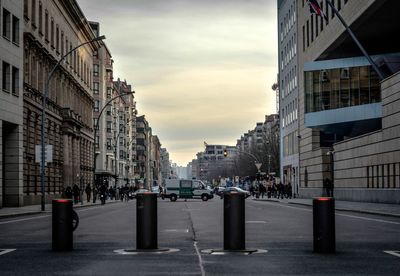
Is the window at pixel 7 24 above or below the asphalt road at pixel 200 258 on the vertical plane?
above

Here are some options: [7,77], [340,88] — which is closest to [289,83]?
[340,88]

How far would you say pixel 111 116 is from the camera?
128m

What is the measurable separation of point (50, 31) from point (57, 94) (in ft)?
20.0

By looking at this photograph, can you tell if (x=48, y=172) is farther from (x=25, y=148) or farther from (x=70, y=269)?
(x=70, y=269)

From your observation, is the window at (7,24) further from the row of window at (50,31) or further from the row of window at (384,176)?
the row of window at (384,176)

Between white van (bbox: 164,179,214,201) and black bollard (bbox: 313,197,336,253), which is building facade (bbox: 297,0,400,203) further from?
black bollard (bbox: 313,197,336,253)

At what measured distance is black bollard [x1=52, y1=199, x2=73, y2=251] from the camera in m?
12.5

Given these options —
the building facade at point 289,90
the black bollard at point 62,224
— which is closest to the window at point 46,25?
the building facade at point 289,90

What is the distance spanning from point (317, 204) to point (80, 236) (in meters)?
7.01

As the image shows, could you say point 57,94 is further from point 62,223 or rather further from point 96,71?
point 62,223

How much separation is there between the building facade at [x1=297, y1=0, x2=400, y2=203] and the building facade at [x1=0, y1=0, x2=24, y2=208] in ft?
72.1

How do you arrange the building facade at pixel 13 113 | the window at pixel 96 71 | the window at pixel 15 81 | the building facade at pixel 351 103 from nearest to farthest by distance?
the building facade at pixel 13 113 < the building facade at pixel 351 103 < the window at pixel 15 81 < the window at pixel 96 71

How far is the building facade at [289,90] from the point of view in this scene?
84812mm

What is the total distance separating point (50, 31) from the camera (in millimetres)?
63281
